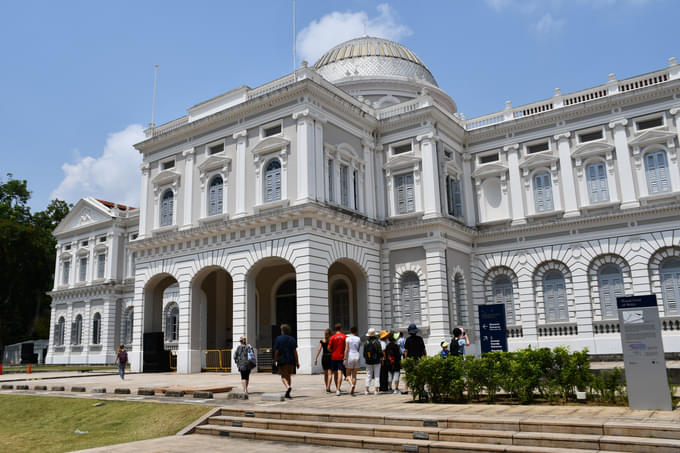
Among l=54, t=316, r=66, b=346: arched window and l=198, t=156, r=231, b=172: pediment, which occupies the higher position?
l=198, t=156, r=231, b=172: pediment

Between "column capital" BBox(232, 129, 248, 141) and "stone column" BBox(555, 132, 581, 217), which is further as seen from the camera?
"stone column" BBox(555, 132, 581, 217)

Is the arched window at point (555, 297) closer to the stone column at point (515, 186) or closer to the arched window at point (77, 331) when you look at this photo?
the stone column at point (515, 186)

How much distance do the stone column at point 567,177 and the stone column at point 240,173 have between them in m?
15.0

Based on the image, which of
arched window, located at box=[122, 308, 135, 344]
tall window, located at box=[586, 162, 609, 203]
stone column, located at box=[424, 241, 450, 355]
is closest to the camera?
stone column, located at box=[424, 241, 450, 355]

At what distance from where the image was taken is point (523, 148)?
1141 inches

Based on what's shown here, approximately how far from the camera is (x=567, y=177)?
27375mm

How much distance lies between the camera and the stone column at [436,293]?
2528 cm

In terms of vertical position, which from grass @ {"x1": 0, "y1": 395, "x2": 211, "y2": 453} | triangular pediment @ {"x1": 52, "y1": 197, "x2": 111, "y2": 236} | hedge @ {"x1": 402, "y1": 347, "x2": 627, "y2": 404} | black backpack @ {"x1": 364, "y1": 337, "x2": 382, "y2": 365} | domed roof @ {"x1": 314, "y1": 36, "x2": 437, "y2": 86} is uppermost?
domed roof @ {"x1": 314, "y1": 36, "x2": 437, "y2": 86}

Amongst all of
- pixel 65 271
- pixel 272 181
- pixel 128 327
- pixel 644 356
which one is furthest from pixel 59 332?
pixel 644 356

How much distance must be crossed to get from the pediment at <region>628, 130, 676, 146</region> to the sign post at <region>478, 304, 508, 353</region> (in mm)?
13572

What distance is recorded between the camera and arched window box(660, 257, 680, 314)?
24.2 m

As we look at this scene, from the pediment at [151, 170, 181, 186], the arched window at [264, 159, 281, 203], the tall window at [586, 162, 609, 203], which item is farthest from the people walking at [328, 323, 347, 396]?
the tall window at [586, 162, 609, 203]

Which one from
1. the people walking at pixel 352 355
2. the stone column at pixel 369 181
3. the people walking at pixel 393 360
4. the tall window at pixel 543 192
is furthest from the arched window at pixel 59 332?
the people walking at pixel 393 360

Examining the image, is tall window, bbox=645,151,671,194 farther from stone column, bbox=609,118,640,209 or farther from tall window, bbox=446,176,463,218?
tall window, bbox=446,176,463,218
